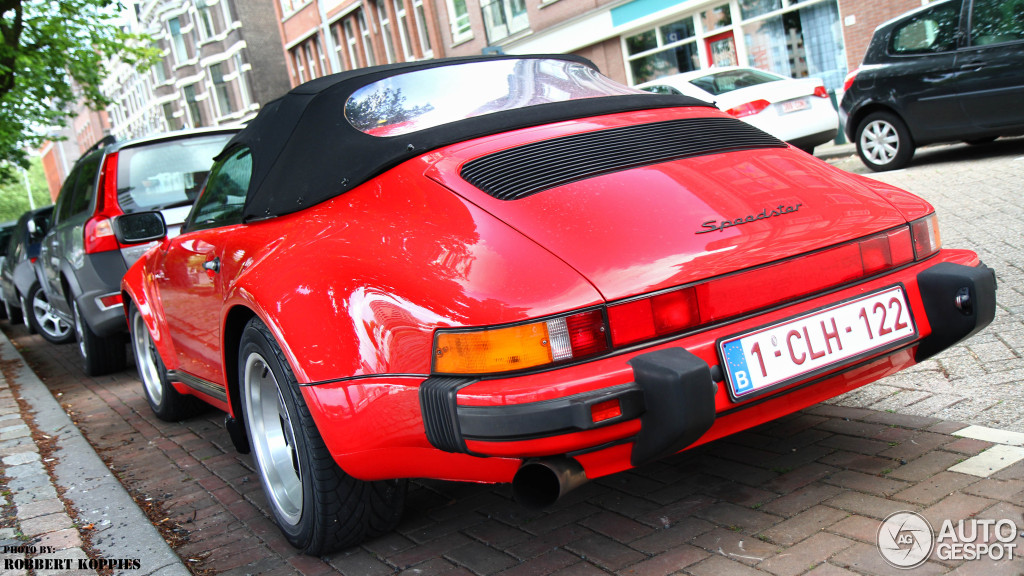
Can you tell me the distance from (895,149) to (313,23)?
32.7 m

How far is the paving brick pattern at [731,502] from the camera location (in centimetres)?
245

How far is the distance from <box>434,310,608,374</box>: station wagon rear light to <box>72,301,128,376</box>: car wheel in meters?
5.47

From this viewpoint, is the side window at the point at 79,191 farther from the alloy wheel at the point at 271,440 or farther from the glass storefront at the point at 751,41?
the glass storefront at the point at 751,41

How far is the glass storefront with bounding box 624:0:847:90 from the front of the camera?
17250mm

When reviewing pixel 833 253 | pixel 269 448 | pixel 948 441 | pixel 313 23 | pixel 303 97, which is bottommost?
pixel 948 441

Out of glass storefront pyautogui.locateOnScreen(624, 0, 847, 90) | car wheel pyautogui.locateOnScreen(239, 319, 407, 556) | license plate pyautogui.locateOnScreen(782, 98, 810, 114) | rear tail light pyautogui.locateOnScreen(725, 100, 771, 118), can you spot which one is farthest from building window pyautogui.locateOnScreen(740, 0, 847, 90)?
car wheel pyautogui.locateOnScreen(239, 319, 407, 556)

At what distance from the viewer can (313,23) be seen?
124 feet

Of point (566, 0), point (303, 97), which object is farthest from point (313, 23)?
point (303, 97)

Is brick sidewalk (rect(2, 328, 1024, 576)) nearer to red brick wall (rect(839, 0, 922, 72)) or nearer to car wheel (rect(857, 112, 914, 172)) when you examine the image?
car wheel (rect(857, 112, 914, 172))

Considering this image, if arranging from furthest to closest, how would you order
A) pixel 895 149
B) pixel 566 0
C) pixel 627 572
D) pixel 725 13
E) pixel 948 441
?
pixel 566 0, pixel 725 13, pixel 895 149, pixel 948 441, pixel 627 572

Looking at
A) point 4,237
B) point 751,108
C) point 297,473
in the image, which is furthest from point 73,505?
point 4,237

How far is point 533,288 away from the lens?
7.05ft

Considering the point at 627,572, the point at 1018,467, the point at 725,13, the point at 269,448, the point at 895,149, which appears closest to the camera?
the point at 627,572

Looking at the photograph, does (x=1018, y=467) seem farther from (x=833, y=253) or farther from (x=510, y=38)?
(x=510, y=38)
